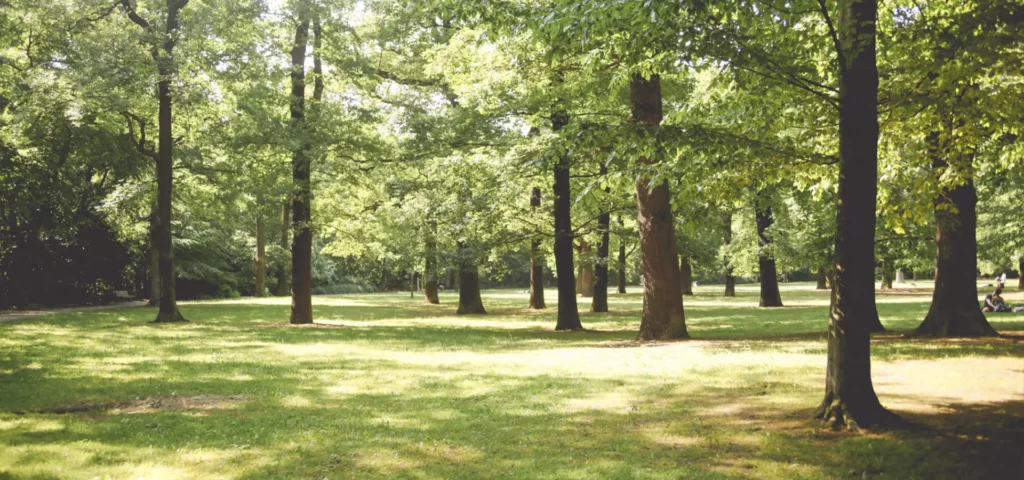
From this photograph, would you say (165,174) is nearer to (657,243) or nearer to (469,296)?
(469,296)

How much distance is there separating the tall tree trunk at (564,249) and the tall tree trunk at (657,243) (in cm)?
492

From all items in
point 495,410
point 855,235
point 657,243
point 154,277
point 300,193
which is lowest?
point 495,410

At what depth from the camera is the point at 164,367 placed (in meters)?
12.9

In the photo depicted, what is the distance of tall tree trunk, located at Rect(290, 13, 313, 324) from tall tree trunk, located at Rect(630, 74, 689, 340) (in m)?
10.5

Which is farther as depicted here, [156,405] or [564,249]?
[564,249]

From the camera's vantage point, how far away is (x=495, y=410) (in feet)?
29.6

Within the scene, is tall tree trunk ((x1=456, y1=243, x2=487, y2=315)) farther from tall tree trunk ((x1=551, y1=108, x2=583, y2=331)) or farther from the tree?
the tree

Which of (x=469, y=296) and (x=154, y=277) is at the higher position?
(x=154, y=277)

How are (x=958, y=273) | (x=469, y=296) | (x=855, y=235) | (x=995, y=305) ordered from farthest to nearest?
(x=469, y=296) < (x=995, y=305) < (x=958, y=273) < (x=855, y=235)

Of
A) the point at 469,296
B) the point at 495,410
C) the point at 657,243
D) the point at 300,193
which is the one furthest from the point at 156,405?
the point at 469,296

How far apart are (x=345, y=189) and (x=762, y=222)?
60.8 feet

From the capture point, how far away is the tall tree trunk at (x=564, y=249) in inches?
821

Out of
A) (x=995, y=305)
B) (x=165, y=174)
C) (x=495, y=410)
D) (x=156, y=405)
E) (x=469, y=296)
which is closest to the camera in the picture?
(x=495, y=410)

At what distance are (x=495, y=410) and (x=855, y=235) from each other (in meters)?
4.72
